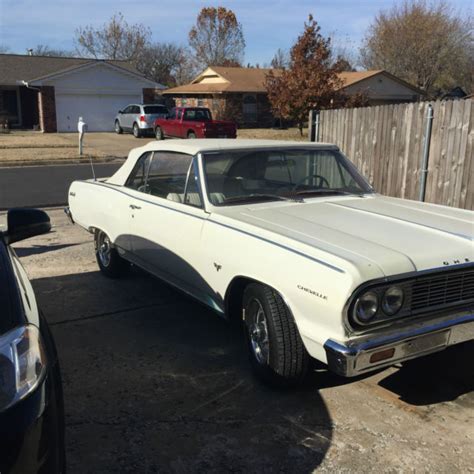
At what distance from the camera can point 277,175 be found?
472 centimetres

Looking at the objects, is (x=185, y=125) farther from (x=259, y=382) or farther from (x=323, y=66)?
(x=259, y=382)

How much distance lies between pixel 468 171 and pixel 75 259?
547cm

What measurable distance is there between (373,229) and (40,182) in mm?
11741

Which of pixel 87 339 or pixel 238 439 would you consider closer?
pixel 238 439

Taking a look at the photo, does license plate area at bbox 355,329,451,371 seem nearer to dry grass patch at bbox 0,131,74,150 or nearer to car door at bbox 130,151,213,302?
car door at bbox 130,151,213,302

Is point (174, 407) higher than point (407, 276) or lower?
lower

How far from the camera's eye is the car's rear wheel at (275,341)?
3400 millimetres

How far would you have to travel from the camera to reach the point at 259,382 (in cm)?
377

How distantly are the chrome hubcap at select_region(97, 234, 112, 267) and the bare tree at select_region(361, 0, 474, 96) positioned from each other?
41.4m

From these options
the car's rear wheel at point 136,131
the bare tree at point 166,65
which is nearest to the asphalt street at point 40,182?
the car's rear wheel at point 136,131

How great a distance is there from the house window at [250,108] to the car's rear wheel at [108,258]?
32.8 meters

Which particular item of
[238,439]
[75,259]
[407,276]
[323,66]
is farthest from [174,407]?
[323,66]

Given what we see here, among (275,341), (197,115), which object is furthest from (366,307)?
(197,115)

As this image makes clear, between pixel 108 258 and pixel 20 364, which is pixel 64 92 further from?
pixel 20 364
